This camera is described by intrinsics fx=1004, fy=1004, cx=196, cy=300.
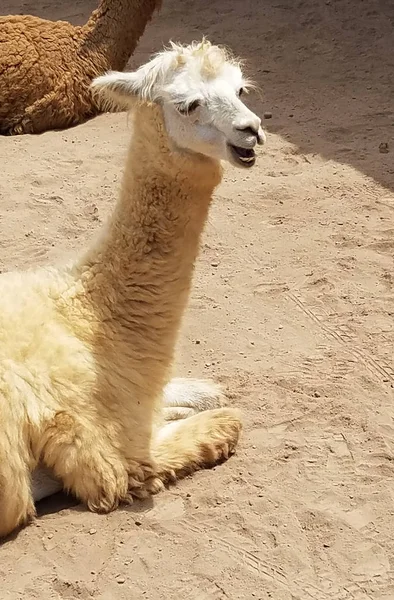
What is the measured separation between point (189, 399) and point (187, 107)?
1356 mm

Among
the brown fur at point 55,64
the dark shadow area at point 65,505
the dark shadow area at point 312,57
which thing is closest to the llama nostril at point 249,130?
the dark shadow area at point 65,505

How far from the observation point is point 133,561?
348cm

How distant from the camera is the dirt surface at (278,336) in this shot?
3455 mm

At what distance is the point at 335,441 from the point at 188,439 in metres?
0.61

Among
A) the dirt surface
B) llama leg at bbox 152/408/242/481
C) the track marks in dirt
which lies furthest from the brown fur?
llama leg at bbox 152/408/242/481

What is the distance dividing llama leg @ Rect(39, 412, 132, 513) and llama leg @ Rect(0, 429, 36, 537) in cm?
10

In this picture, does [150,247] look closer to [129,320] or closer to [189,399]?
[129,320]

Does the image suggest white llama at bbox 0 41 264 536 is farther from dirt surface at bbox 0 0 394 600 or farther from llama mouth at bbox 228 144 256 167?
dirt surface at bbox 0 0 394 600

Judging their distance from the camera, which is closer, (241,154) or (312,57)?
(241,154)

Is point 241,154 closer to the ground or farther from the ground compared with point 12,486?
farther from the ground

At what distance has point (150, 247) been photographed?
3789 mm

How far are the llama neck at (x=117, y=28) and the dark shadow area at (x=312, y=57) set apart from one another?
68 centimetres

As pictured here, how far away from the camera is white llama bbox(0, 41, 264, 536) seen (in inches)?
141

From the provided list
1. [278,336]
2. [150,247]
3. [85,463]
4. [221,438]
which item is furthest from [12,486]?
[278,336]
